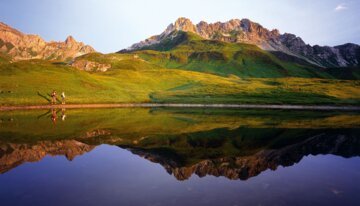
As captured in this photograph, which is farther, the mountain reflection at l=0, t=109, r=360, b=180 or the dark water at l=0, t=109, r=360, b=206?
the mountain reflection at l=0, t=109, r=360, b=180

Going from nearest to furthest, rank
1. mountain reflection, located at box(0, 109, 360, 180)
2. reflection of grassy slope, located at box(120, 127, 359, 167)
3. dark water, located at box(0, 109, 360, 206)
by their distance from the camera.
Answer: dark water, located at box(0, 109, 360, 206)
mountain reflection, located at box(0, 109, 360, 180)
reflection of grassy slope, located at box(120, 127, 359, 167)

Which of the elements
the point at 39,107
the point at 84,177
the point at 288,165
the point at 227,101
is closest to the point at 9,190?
the point at 84,177

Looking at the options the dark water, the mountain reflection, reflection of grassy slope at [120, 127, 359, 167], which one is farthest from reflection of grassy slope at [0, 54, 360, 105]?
reflection of grassy slope at [120, 127, 359, 167]

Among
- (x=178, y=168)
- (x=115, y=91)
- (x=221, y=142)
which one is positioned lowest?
(x=221, y=142)

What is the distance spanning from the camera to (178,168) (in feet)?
97.7

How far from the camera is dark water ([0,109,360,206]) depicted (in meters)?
21.9

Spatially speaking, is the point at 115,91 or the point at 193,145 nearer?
the point at 193,145

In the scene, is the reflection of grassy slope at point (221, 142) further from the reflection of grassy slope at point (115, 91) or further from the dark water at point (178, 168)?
the reflection of grassy slope at point (115, 91)

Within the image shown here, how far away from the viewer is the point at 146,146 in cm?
4041

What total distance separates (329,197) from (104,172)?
1947 cm

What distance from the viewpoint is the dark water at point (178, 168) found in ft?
72.0

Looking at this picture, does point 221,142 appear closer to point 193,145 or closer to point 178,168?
point 193,145

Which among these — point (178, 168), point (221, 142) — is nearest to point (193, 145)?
point (221, 142)

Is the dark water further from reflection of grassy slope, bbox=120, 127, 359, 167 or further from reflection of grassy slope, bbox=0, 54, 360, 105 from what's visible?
reflection of grassy slope, bbox=0, 54, 360, 105
